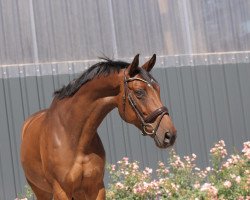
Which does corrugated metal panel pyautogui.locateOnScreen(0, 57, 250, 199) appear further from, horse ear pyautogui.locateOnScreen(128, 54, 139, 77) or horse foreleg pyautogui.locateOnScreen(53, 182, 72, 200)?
horse ear pyautogui.locateOnScreen(128, 54, 139, 77)

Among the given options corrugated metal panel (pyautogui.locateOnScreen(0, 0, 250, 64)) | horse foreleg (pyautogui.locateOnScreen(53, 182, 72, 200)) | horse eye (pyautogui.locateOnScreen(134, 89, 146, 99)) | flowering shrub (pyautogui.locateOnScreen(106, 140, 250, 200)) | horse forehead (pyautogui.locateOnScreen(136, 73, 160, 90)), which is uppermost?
corrugated metal panel (pyautogui.locateOnScreen(0, 0, 250, 64))

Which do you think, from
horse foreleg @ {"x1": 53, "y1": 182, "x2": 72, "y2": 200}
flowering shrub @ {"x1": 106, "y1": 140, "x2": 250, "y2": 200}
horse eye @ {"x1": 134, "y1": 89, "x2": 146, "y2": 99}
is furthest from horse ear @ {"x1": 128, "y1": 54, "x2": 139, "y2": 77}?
flowering shrub @ {"x1": 106, "y1": 140, "x2": 250, "y2": 200}

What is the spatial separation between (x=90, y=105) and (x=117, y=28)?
4.74m

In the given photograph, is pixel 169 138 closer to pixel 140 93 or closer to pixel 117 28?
pixel 140 93

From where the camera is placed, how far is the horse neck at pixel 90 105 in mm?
3656

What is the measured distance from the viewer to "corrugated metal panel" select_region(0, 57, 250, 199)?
7.53 metres

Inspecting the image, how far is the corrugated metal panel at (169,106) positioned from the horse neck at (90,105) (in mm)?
3791

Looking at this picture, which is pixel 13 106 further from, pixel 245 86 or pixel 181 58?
pixel 245 86

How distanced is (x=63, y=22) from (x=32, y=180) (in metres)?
4.05

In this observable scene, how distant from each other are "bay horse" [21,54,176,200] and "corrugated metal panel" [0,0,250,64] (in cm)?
372

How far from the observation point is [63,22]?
8.07 meters

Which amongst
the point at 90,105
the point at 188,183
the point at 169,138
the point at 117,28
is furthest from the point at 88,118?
the point at 117,28

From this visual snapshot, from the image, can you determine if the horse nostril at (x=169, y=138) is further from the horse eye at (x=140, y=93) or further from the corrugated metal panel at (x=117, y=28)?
the corrugated metal panel at (x=117, y=28)

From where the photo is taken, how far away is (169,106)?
845 centimetres
